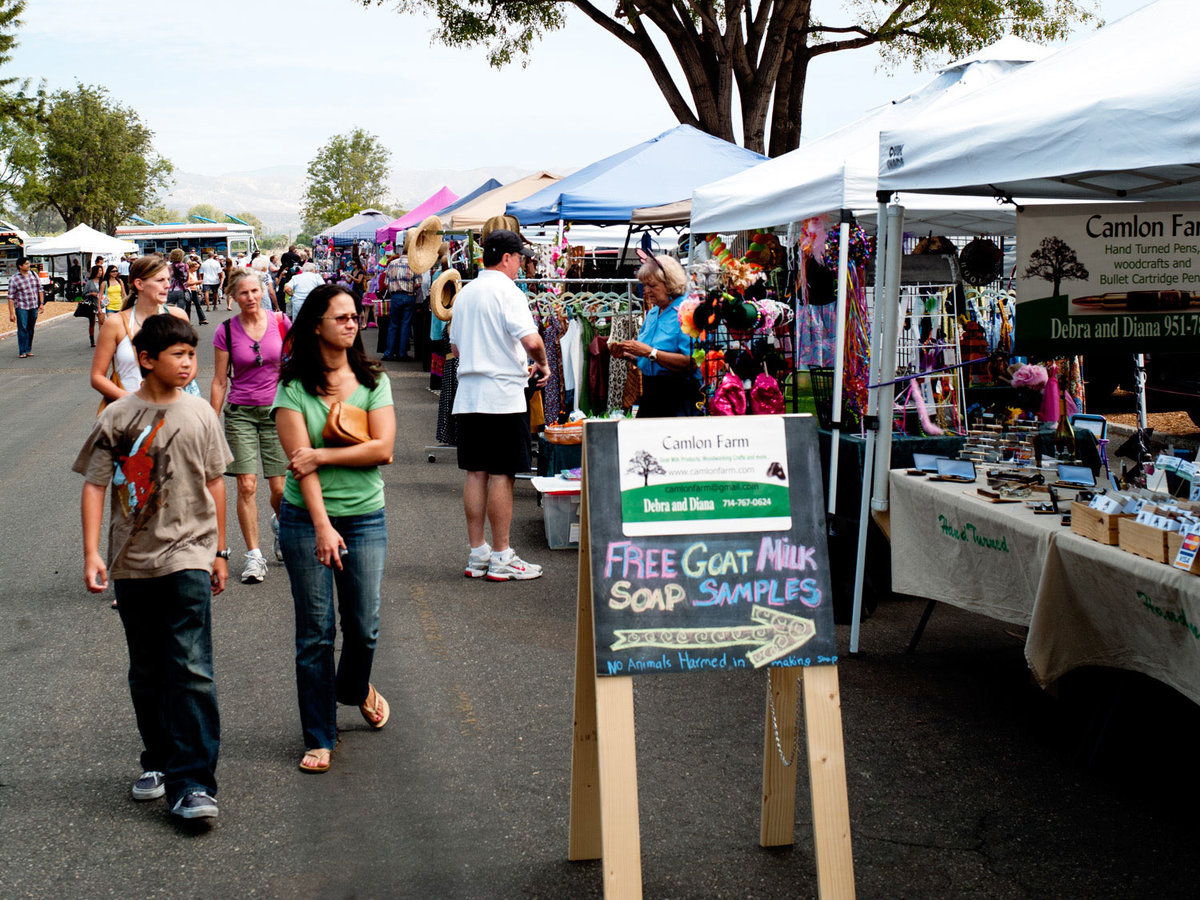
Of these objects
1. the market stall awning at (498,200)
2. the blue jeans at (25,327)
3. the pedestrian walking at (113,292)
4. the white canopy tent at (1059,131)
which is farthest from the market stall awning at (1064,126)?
the blue jeans at (25,327)

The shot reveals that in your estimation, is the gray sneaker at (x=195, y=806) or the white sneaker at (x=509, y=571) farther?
the white sneaker at (x=509, y=571)

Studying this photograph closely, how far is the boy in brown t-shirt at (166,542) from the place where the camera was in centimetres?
388

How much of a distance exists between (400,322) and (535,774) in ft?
60.8

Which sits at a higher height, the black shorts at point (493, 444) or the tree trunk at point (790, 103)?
the tree trunk at point (790, 103)

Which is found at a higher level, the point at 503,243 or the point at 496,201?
the point at 496,201

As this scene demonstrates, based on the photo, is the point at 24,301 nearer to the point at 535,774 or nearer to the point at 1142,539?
the point at 535,774

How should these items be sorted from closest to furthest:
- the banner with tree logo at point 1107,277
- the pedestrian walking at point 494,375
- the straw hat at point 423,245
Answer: the banner with tree logo at point 1107,277, the pedestrian walking at point 494,375, the straw hat at point 423,245

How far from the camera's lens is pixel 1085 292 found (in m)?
5.46

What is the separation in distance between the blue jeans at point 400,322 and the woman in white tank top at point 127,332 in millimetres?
14920

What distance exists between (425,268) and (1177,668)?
12.7 meters

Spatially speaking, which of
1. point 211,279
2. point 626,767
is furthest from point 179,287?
point 626,767

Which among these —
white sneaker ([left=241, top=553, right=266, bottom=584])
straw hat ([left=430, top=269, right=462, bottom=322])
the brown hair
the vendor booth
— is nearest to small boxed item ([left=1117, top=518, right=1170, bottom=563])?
the vendor booth

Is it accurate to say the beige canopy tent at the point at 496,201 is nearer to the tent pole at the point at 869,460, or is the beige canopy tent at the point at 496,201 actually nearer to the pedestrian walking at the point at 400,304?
the pedestrian walking at the point at 400,304

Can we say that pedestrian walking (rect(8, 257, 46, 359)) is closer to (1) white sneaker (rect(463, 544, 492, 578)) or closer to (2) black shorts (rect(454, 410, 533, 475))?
(1) white sneaker (rect(463, 544, 492, 578))
